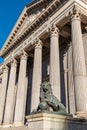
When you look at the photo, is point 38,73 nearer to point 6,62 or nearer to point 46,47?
point 46,47

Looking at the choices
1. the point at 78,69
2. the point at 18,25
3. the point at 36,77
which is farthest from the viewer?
the point at 18,25

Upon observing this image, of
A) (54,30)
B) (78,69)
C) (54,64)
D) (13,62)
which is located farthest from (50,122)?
(13,62)

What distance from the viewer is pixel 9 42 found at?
32.1m

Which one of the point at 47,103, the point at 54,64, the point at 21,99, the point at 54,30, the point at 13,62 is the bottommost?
the point at 47,103

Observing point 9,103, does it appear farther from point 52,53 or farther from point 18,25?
point 18,25

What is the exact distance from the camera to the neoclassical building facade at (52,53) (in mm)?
16000

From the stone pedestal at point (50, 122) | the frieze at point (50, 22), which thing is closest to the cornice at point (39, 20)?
the frieze at point (50, 22)

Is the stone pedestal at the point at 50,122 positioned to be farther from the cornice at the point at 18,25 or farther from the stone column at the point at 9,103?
the cornice at the point at 18,25

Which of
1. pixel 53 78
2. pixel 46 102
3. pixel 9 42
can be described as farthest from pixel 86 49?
pixel 9 42

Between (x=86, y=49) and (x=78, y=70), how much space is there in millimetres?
6399

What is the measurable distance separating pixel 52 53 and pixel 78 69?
4.68 metres

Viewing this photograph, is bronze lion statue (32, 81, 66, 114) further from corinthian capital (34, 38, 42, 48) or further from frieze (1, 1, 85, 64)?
corinthian capital (34, 38, 42, 48)

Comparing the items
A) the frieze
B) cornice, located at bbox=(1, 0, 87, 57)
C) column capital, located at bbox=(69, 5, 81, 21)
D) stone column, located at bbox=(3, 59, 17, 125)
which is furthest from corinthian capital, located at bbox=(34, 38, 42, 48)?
stone column, located at bbox=(3, 59, 17, 125)

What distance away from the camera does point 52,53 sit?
19.3 meters
